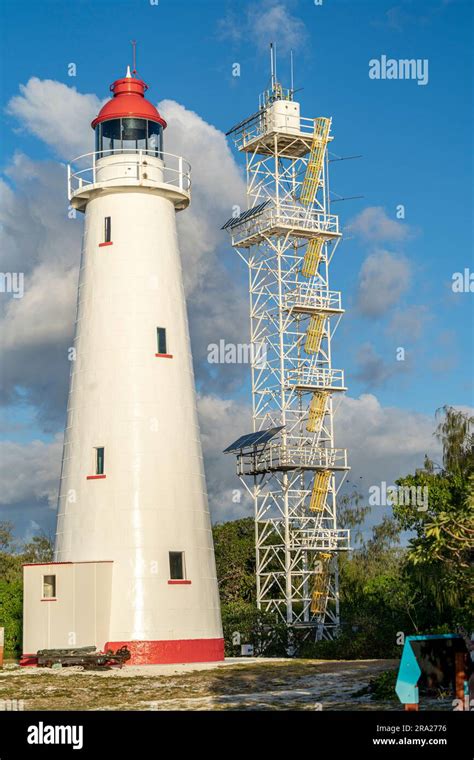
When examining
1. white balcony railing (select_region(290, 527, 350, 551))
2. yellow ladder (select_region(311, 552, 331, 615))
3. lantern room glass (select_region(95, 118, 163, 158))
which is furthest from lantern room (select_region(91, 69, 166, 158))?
yellow ladder (select_region(311, 552, 331, 615))

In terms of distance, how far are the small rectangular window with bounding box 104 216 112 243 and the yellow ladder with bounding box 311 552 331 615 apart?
866 inches

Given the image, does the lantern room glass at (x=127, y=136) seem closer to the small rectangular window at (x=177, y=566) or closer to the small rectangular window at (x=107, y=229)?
the small rectangular window at (x=107, y=229)

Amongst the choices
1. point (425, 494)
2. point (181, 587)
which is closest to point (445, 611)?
point (425, 494)

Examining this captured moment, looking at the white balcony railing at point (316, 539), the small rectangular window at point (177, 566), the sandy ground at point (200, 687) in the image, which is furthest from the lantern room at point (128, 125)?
the white balcony railing at point (316, 539)

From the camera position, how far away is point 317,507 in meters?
56.0

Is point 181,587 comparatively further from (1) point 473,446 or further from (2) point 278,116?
(2) point 278,116

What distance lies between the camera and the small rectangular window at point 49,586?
130ft

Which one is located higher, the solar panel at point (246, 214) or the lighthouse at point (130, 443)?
the solar panel at point (246, 214)

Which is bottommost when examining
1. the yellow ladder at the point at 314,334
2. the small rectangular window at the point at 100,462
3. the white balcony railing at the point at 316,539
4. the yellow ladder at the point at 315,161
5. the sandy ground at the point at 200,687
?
the sandy ground at the point at 200,687

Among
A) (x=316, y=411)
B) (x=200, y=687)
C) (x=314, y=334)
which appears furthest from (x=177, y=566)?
(x=314, y=334)

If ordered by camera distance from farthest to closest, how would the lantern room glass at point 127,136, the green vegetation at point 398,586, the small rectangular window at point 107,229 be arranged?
the lantern room glass at point 127,136 → the small rectangular window at point 107,229 → the green vegetation at point 398,586

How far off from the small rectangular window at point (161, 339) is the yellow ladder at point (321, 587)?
62.5 feet

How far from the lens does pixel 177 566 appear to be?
39.9m

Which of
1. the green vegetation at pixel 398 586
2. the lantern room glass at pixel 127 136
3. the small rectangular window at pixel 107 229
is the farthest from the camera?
the lantern room glass at pixel 127 136
